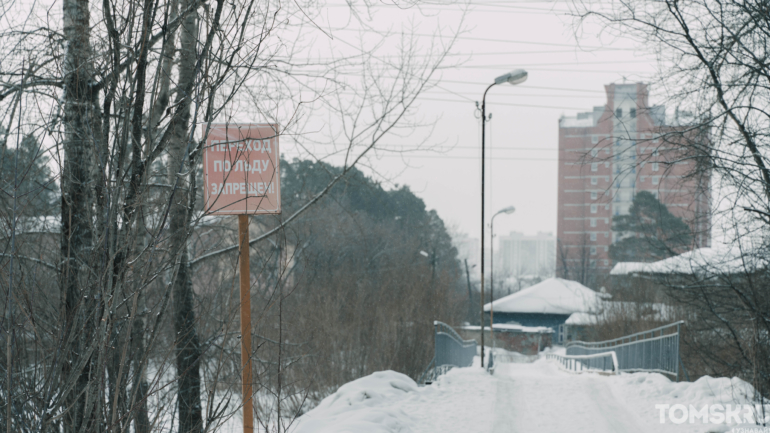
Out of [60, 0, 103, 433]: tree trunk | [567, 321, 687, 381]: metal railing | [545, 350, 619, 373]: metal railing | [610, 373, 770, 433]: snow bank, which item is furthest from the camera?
[545, 350, 619, 373]: metal railing

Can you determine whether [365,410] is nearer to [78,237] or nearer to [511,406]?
[511,406]

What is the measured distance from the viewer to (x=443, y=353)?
1280cm

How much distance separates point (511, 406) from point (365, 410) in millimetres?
2959

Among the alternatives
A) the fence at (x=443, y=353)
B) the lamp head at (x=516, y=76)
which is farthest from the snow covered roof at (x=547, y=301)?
the lamp head at (x=516, y=76)

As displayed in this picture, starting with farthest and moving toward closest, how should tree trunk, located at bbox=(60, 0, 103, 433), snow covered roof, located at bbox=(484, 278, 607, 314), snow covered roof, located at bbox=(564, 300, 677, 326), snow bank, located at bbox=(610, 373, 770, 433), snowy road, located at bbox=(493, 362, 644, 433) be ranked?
snow covered roof, located at bbox=(484, 278, 607, 314)
snow covered roof, located at bbox=(564, 300, 677, 326)
snowy road, located at bbox=(493, 362, 644, 433)
snow bank, located at bbox=(610, 373, 770, 433)
tree trunk, located at bbox=(60, 0, 103, 433)

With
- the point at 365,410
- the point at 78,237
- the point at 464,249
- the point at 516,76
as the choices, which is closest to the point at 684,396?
the point at 365,410

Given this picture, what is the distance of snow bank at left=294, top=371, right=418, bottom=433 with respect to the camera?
6066 millimetres

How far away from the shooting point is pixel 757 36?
20.1 feet

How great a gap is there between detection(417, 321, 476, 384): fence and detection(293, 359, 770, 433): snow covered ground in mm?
1215

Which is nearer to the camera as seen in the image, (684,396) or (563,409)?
(684,396)

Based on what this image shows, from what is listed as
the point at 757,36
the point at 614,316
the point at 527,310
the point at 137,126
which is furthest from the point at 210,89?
the point at 527,310

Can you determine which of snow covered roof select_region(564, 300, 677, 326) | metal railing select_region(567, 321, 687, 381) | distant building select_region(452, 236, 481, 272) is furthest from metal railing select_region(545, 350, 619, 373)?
distant building select_region(452, 236, 481, 272)

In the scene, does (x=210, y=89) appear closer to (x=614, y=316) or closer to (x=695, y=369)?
(x=695, y=369)

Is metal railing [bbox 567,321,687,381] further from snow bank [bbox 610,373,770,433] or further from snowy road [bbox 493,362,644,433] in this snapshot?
snowy road [bbox 493,362,644,433]
